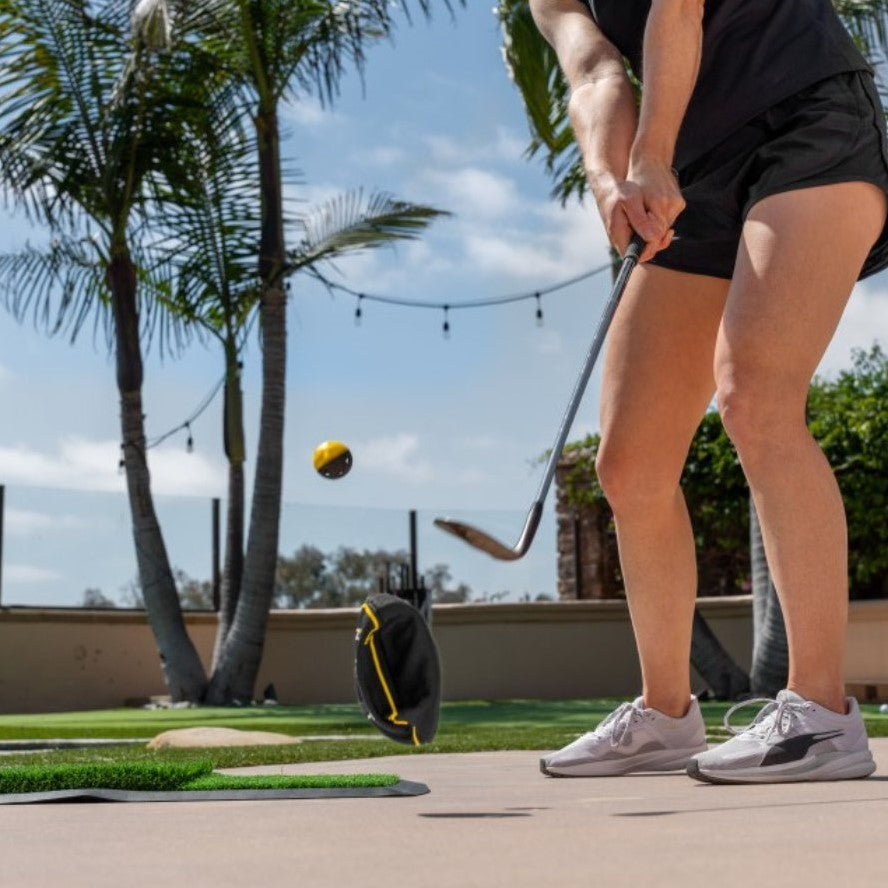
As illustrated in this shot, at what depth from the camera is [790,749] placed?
2.47 meters

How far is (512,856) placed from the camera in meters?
1.59

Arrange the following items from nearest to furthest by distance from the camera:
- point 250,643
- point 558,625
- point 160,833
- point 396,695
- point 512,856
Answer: point 512,856, point 160,833, point 396,695, point 250,643, point 558,625

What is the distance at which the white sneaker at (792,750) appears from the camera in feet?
8.06

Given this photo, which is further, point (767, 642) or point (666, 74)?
point (767, 642)

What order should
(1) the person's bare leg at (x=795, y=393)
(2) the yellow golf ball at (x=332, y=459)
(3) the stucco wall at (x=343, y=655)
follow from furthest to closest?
(3) the stucco wall at (x=343, y=655) < (2) the yellow golf ball at (x=332, y=459) < (1) the person's bare leg at (x=795, y=393)

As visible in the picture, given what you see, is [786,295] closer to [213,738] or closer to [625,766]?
A: [625,766]

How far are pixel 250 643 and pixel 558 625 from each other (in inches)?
112

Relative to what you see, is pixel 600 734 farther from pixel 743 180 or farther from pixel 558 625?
pixel 558 625

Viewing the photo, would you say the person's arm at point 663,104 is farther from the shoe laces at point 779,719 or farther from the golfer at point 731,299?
the shoe laces at point 779,719

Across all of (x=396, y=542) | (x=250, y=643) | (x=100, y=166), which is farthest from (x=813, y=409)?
(x=100, y=166)

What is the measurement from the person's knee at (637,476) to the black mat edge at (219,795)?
2.34 ft

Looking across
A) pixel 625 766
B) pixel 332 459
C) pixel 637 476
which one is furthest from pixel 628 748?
pixel 332 459

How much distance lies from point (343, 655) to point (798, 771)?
442 inches

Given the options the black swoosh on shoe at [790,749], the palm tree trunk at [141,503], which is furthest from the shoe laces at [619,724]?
the palm tree trunk at [141,503]
